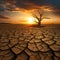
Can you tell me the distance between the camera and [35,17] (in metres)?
22.5

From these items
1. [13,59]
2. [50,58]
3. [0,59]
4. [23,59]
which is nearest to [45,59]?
[50,58]

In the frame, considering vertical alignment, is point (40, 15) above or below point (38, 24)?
above

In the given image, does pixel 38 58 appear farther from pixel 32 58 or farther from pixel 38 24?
pixel 38 24

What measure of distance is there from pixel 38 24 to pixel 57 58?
19.9 meters

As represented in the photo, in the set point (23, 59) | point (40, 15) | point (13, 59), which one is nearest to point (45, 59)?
point (23, 59)

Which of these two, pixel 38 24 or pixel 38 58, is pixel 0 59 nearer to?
pixel 38 58

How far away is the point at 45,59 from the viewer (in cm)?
260

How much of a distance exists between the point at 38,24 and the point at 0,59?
65.8 feet

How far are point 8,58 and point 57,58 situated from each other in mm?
1022

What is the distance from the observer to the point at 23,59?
104 inches

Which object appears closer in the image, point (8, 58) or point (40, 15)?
point (8, 58)

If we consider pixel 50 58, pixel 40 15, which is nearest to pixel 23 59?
pixel 50 58

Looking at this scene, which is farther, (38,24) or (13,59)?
(38,24)

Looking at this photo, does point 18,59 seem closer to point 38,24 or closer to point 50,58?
point 50,58
